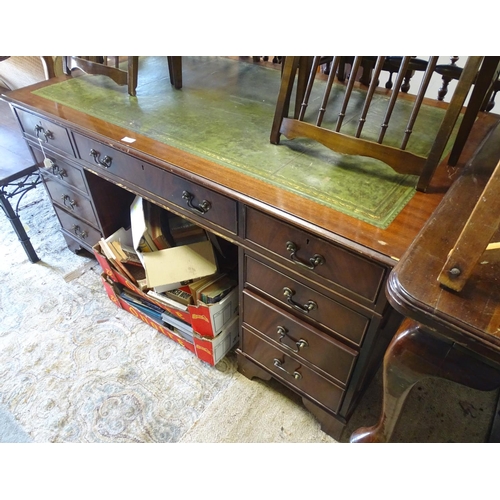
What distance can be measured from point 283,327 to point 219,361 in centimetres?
45

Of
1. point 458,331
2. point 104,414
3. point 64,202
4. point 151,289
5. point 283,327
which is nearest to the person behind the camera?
point 458,331

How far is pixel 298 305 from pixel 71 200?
1044 mm

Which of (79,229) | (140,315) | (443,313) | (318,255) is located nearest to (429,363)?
(443,313)

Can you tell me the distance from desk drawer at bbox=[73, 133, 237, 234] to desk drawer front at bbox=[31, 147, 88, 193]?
171 millimetres

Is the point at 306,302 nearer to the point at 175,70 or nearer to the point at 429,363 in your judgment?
the point at 429,363

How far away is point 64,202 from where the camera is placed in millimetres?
1472

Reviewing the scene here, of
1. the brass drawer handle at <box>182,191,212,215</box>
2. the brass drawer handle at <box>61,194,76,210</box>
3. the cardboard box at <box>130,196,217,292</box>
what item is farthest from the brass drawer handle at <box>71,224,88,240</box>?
the brass drawer handle at <box>182,191,212,215</box>

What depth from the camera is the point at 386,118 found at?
0.74 meters

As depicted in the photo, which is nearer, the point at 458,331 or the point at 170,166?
the point at 458,331

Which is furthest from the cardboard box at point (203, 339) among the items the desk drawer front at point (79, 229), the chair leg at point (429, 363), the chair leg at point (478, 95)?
the chair leg at point (478, 95)

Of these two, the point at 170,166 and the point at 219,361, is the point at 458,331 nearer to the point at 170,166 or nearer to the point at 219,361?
the point at 170,166

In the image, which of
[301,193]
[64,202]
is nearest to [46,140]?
[64,202]

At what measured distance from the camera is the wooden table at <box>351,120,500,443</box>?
1.51ft

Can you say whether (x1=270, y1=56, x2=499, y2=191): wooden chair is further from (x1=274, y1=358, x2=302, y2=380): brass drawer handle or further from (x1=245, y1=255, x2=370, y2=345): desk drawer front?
(x1=274, y1=358, x2=302, y2=380): brass drawer handle
